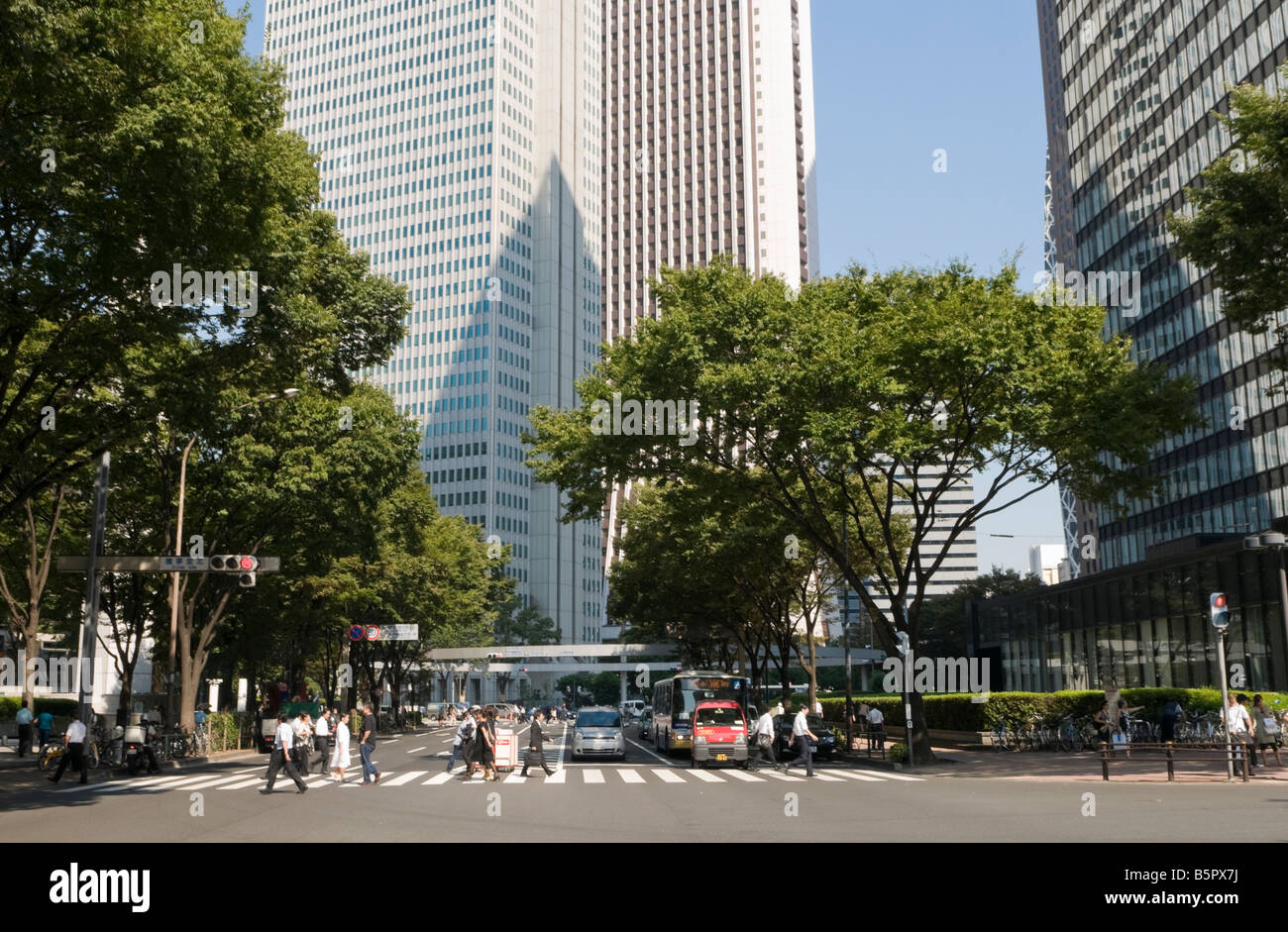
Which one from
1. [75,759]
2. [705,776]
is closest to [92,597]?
[75,759]

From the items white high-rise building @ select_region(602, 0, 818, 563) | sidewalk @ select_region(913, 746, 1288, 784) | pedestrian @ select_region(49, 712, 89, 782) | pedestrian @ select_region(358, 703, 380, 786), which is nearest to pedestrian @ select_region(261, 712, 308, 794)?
pedestrian @ select_region(358, 703, 380, 786)

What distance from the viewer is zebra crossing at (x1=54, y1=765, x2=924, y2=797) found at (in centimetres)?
2505

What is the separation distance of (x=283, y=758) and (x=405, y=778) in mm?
4719

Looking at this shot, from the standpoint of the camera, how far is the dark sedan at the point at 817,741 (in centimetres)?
3662

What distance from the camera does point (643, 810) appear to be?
62.6ft

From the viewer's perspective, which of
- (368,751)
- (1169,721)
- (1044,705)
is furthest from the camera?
(1044,705)

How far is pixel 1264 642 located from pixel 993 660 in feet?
78.9

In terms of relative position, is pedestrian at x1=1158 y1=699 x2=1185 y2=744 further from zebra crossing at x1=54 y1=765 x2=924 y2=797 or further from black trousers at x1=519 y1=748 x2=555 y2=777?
black trousers at x1=519 y1=748 x2=555 y2=777

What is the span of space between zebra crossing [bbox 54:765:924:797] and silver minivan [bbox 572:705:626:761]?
4.48m

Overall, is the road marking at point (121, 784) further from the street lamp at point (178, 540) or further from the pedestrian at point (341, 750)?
the street lamp at point (178, 540)

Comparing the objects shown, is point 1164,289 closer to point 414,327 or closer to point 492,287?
point 492,287

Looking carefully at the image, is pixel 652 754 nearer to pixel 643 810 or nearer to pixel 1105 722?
pixel 1105 722

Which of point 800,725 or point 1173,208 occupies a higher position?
point 1173,208

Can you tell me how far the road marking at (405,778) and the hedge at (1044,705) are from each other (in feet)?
65.6
